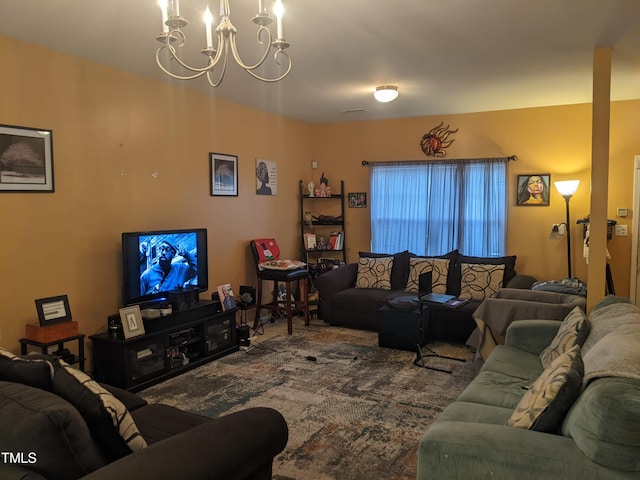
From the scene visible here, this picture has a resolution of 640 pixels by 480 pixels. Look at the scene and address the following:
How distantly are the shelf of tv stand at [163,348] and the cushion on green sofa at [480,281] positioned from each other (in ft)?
8.58

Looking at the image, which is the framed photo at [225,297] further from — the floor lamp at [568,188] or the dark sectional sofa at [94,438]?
the floor lamp at [568,188]

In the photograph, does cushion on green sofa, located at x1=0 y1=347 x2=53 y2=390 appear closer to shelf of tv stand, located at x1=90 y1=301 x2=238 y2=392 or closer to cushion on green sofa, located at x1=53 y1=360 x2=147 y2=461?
cushion on green sofa, located at x1=53 y1=360 x2=147 y2=461

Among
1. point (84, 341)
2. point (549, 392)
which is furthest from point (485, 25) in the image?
point (84, 341)

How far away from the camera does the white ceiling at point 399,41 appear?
2.78 m

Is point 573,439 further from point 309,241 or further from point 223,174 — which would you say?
point 309,241

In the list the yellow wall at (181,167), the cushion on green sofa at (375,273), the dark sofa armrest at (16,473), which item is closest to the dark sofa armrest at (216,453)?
the dark sofa armrest at (16,473)

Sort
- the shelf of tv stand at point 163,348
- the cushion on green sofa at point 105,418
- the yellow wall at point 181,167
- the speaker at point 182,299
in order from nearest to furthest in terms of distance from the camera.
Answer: the cushion on green sofa at point 105,418 < the yellow wall at point 181,167 < the shelf of tv stand at point 163,348 < the speaker at point 182,299

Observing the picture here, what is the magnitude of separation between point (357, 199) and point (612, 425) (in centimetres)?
521

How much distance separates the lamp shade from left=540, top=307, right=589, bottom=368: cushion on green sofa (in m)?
2.56

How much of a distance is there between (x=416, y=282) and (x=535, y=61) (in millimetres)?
2771

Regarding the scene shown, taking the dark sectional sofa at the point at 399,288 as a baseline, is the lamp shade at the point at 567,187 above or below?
above

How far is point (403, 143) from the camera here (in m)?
6.28

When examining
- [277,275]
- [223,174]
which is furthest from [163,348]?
[223,174]

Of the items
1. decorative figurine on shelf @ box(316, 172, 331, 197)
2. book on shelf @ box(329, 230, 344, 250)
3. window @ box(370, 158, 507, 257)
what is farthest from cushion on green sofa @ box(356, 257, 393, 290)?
decorative figurine on shelf @ box(316, 172, 331, 197)
